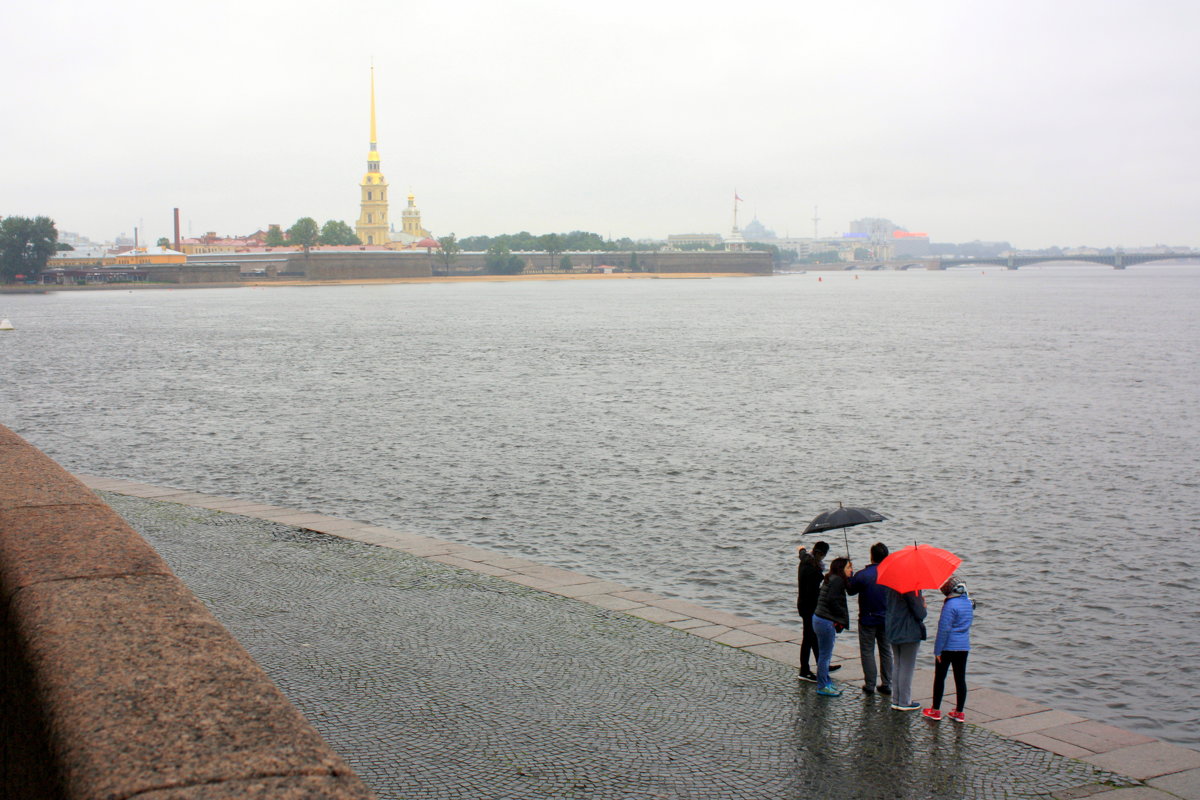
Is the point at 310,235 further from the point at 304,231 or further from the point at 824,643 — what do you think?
the point at 824,643

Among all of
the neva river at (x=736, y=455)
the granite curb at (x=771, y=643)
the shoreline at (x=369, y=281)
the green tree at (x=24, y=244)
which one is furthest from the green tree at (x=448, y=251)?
the granite curb at (x=771, y=643)

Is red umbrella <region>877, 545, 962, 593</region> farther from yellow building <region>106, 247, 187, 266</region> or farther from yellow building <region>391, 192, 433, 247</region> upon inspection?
yellow building <region>391, 192, 433, 247</region>

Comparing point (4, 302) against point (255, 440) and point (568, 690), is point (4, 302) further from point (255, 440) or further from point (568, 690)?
point (568, 690)

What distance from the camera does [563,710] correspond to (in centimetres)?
678

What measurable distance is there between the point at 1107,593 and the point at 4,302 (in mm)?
104654

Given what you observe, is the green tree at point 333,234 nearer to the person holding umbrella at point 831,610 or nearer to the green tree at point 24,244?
the green tree at point 24,244

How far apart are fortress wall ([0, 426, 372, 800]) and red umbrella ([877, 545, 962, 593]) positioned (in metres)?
5.46

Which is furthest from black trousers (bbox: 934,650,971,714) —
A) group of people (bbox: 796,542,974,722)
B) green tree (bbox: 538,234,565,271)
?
green tree (bbox: 538,234,565,271)

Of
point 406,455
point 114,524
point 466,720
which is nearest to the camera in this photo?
point 114,524

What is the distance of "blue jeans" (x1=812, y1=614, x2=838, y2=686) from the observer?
24.6 feet

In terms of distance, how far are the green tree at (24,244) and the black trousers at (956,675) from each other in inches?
4939

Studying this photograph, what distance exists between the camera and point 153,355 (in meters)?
42.6

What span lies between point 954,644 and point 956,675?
21 centimetres

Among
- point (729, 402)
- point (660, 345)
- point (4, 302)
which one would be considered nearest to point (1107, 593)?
point (729, 402)
